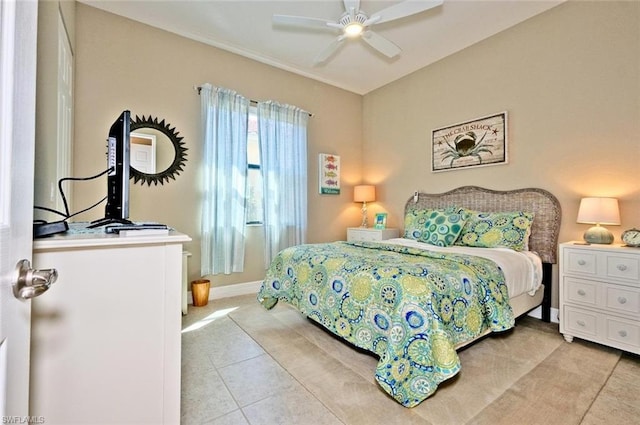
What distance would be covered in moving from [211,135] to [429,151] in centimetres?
269

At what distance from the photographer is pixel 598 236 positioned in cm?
231

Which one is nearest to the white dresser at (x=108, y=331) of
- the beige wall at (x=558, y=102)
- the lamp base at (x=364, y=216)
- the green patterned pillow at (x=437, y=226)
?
the green patterned pillow at (x=437, y=226)

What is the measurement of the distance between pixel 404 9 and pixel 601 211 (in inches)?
86.6

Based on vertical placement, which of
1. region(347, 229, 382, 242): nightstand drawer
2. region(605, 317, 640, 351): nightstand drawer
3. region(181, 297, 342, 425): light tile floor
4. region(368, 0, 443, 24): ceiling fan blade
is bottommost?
region(181, 297, 342, 425): light tile floor

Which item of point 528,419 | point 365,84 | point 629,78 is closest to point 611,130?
point 629,78

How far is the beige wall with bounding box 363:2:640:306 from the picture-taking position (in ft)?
7.88

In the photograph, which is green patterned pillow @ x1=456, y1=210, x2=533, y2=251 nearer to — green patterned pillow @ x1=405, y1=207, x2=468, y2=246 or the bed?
the bed

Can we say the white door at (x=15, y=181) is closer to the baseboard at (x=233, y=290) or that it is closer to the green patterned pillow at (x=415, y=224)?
the baseboard at (x=233, y=290)

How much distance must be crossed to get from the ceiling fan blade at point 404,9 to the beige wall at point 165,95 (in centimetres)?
182

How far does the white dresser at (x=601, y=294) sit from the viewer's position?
201 cm

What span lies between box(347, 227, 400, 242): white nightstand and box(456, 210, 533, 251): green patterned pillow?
1143 millimetres

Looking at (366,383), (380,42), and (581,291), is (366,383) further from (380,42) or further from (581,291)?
(380,42)

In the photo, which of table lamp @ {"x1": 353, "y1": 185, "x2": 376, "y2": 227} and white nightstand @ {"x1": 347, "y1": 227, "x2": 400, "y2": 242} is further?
table lamp @ {"x1": 353, "y1": 185, "x2": 376, "y2": 227}

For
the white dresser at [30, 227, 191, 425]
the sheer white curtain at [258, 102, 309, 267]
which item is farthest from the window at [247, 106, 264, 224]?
the white dresser at [30, 227, 191, 425]
